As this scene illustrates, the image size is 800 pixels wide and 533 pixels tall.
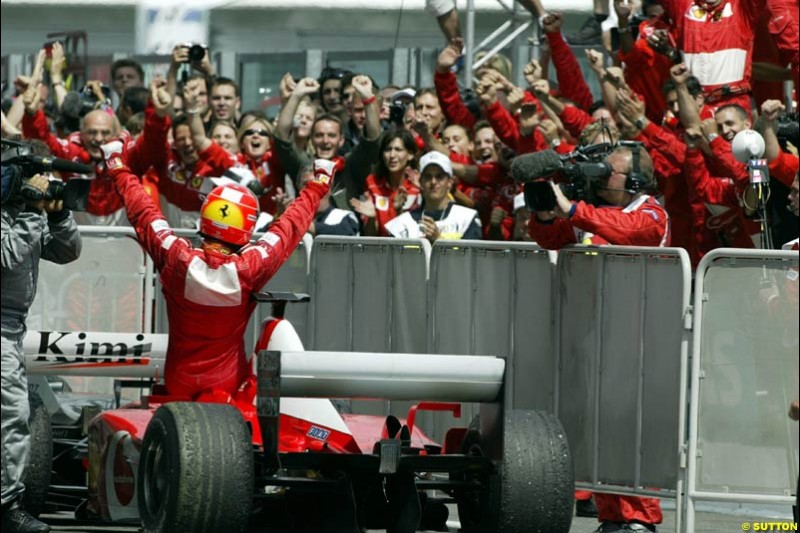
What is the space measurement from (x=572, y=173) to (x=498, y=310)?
93 cm

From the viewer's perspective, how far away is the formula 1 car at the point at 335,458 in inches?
306

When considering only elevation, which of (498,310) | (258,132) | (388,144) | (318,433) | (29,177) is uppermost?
(258,132)

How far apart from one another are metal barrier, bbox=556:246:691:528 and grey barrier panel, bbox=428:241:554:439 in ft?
0.54

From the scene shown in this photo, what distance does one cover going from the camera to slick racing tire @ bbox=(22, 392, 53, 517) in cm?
880

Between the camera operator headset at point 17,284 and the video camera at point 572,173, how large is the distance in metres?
2.41

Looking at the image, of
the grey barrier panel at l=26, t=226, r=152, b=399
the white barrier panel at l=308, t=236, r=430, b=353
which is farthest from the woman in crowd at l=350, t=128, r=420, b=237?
the grey barrier panel at l=26, t=226, r=152, b=399

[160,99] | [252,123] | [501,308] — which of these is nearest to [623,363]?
[501,308]

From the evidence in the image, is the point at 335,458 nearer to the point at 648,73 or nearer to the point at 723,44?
the point at 723,44

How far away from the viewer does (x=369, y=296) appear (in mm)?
11000

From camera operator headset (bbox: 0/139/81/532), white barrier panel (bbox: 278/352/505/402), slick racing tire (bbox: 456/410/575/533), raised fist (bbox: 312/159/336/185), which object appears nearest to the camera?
white barrier panel (bbox: 278/352/505/402)

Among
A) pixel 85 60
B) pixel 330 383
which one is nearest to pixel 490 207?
pixel 330 383

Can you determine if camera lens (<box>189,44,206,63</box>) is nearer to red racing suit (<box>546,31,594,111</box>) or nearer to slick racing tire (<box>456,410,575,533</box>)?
red racing suit (<box>546,31,594,111</box>)

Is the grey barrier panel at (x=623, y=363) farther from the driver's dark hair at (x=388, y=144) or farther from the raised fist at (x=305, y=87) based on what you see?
the raised fist at (x=305, y=87)

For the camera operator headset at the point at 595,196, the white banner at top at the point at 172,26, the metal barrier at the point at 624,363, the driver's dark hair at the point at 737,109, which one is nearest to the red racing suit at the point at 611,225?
the camera operator headset at the point at 595,196
